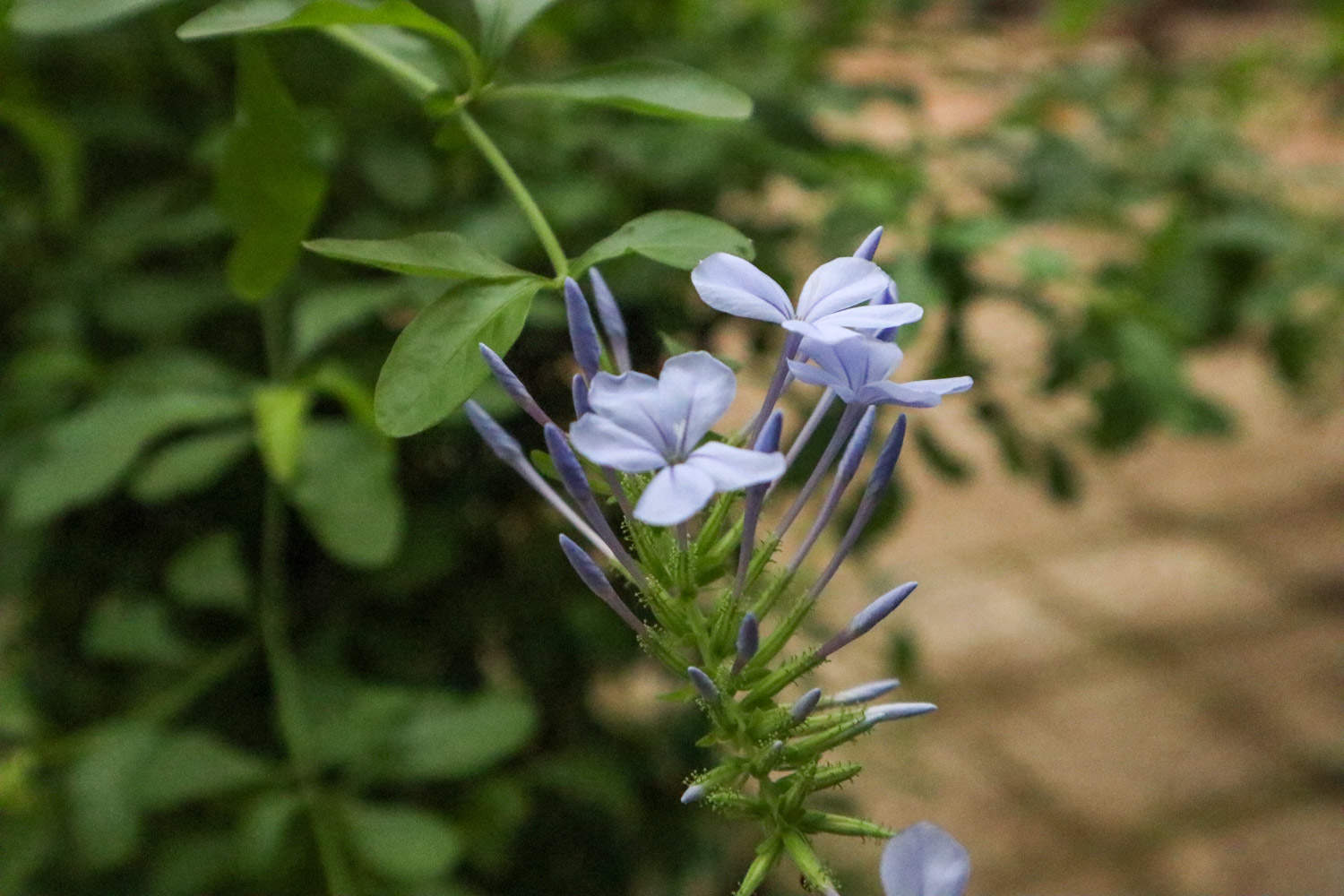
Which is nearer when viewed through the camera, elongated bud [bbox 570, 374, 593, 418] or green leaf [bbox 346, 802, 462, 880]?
elongated bud [bbox 570, 374, 593, 418]

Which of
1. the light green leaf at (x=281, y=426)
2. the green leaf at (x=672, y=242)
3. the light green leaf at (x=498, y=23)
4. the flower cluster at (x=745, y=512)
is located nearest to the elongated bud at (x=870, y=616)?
the flower cluster at (x=745, y=512)

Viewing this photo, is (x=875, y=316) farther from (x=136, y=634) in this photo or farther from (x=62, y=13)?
(x=136, y=634)

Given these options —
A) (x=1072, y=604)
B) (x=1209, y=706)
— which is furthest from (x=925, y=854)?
(x=1072, y=604)

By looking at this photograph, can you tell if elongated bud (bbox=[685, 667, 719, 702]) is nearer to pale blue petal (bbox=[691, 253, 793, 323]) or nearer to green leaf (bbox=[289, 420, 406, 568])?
pale blue petal (bbox=[691, 253, 793, 323])

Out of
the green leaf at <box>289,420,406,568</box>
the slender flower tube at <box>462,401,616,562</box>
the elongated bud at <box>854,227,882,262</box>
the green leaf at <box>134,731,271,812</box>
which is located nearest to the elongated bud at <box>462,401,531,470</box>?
the slender flower tube at <box>462,401,616,562</box>

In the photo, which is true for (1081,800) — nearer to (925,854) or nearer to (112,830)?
(112,830)

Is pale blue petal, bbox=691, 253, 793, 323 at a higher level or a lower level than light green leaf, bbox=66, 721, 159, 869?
higher

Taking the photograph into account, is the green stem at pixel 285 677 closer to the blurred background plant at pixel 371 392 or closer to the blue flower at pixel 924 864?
the blurred background plant at pixel 371 392
